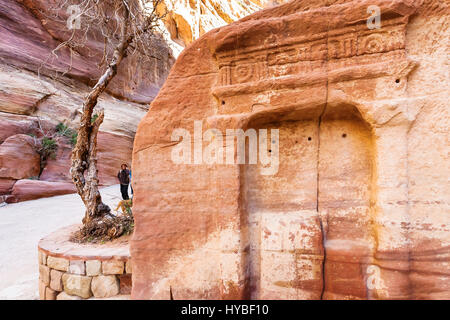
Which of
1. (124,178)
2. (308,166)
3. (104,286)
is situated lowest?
(104,286)

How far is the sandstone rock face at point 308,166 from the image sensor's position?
1.88 meters

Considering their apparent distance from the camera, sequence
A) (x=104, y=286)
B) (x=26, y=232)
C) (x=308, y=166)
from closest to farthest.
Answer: (x=308, y=166), (x=104, y=286), (x=26, y=232)

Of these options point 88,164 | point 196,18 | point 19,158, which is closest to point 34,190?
point 19,158

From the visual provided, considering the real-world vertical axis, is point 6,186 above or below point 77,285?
above

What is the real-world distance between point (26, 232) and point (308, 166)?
6643mm

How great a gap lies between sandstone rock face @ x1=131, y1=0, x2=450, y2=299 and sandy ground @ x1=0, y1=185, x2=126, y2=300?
8.72 ft

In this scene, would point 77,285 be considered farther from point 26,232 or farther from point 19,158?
point 19,158

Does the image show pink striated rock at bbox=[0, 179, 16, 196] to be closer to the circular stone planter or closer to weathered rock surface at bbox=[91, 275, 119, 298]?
the circular stone planter

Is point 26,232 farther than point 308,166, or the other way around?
point 26,232

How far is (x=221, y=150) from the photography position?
7.66 feet

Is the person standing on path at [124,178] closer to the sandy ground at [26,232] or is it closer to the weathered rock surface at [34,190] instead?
the sandy ground at [26,232]

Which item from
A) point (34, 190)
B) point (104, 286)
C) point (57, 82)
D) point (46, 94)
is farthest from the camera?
point (57, 82)

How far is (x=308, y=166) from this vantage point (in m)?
2.35

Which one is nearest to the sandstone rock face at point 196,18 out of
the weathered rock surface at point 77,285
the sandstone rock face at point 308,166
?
the sandstone rock face at point 308,166
